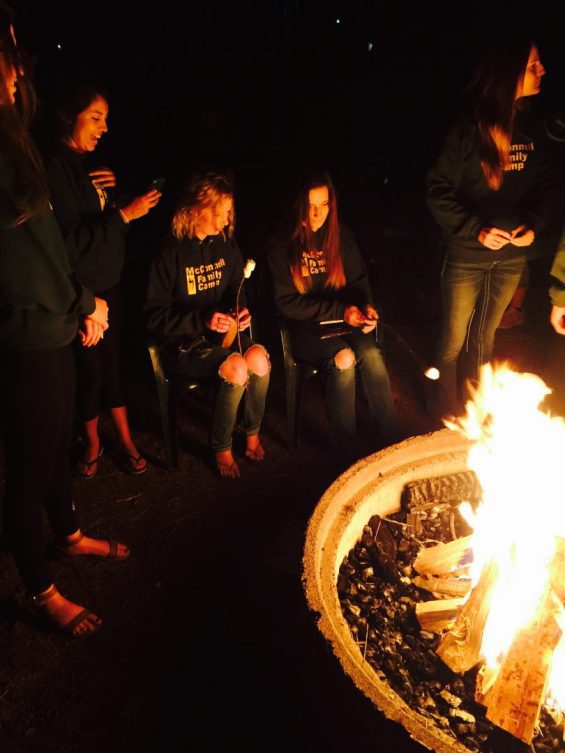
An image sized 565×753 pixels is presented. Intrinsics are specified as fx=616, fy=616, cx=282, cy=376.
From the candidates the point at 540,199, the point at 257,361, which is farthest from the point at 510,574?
the point at 540,199

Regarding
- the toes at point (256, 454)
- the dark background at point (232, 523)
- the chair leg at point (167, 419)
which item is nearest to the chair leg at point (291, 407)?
the dark background at point (232, 523)

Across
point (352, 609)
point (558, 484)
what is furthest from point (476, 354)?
point (352, 609)

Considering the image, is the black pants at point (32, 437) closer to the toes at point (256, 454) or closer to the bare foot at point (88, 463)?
the bare foot at point (88, 463)

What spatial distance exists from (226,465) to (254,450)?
258 mm

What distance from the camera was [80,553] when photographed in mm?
3467

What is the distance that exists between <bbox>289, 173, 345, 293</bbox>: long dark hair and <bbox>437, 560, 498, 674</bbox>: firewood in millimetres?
2344

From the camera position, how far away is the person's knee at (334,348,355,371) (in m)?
4.14

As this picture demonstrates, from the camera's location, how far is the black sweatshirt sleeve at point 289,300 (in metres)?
4.29

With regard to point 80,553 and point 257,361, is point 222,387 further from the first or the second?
point 80,553

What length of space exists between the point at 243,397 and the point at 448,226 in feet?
5.98

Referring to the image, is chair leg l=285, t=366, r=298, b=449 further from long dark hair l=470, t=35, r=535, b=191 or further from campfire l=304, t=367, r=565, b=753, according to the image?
long dark hair l=470, t=35, r=535, b=191

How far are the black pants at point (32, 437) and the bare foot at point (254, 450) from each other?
5.21ft

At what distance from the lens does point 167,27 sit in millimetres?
16453

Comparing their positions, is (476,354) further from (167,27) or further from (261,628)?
(167,27)
